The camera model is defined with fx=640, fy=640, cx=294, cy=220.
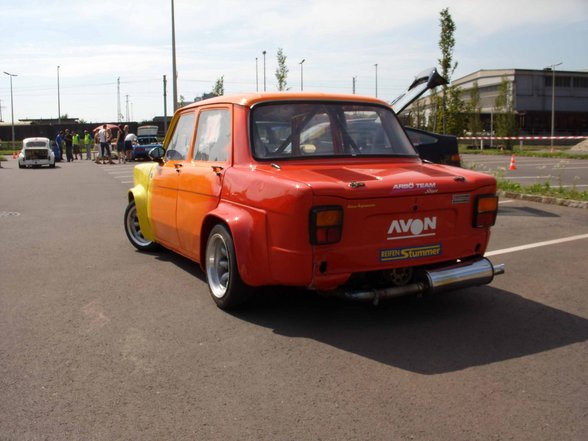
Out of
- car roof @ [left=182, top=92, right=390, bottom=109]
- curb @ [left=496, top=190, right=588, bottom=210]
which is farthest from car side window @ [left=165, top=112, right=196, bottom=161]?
curb @ [left=496, top=190, right=588, bottom=210]

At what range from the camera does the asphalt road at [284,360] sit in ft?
10.5

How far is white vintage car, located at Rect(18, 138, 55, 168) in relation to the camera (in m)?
30.4

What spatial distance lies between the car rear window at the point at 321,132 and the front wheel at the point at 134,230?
9.86 ft

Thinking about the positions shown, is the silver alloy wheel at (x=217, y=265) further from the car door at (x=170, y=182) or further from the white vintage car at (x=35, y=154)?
the white vintage car at (x=35, y=154)

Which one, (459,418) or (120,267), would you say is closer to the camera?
(459,418)

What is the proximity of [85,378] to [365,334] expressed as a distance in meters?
1.92

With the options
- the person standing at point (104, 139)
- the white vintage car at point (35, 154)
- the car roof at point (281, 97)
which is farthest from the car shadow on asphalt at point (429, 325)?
the person standing at point (104, 139)

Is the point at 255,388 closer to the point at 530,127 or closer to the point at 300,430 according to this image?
the point at 300,430

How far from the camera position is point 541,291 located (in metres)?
5.70

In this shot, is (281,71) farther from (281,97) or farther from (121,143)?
Answer: (281,97)

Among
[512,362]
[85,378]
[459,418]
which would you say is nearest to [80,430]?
[85,378]

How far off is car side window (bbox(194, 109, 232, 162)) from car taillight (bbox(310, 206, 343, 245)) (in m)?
1.39

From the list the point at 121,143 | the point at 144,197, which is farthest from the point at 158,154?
the point at 121,143

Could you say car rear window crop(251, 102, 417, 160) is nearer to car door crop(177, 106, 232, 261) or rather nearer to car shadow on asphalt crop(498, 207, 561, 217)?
car door crop(177, 106, 232, 261)
